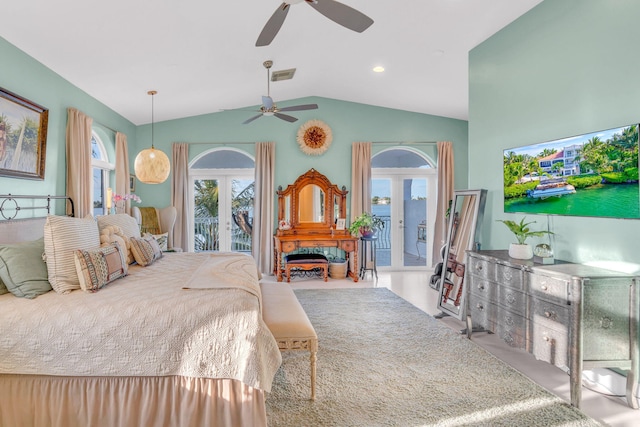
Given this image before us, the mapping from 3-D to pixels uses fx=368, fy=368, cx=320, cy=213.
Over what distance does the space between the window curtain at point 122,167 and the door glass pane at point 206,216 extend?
1321 millimetres

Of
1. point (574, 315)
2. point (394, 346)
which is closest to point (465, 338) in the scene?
point (394, 346)

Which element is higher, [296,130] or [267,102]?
[296,130]

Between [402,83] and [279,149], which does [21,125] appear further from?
[402,83]

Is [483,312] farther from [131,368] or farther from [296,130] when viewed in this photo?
[296,130]

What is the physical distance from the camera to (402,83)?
5344 millimetres

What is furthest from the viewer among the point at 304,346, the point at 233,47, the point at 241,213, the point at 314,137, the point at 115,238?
the point at 241,213

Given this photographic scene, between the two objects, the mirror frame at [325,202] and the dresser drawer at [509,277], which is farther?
the mirror frame at [325,202]

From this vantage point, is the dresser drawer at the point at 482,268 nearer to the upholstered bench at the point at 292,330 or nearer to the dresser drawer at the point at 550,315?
the dresser drawer at the point at 550,315

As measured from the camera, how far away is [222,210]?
677 centimetres

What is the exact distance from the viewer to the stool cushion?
5954 mm

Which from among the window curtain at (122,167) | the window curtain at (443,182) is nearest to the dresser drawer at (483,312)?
the window curtain at (443,182)

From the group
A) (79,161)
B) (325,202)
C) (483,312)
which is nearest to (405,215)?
(325,202)

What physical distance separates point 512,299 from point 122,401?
2.75 m

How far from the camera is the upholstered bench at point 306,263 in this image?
19.4 ft
